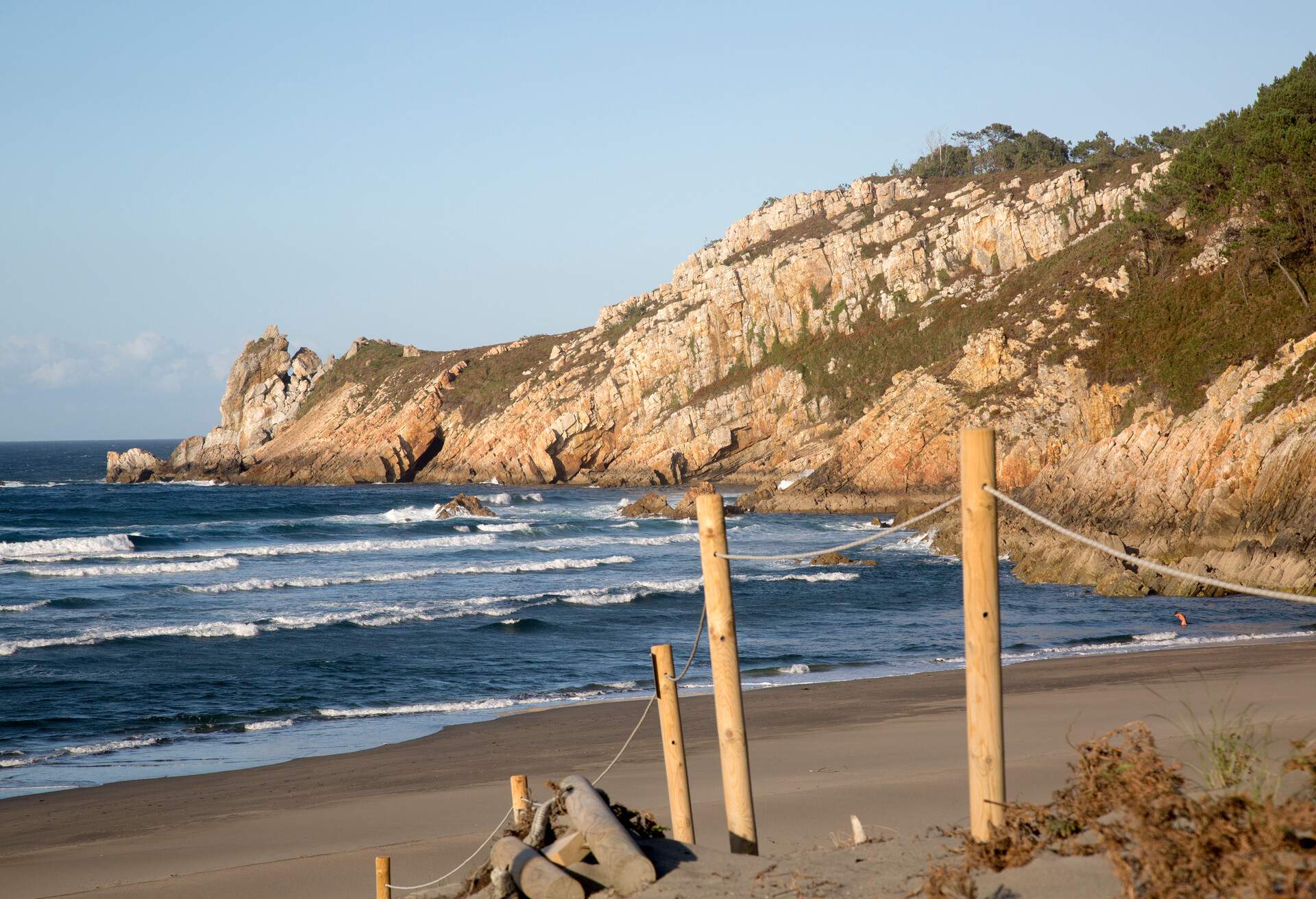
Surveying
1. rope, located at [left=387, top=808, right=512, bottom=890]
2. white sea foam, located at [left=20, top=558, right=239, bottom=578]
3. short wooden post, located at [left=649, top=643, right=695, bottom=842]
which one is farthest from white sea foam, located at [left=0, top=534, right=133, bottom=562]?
short wooden post, located at [left=649, top=643, right=695, bottom=842]

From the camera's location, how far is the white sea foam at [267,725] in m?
14.8

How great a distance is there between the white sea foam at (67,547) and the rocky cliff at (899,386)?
1137 inches

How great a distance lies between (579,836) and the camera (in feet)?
17.5

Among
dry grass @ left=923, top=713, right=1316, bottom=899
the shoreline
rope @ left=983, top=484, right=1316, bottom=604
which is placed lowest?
the shoreline

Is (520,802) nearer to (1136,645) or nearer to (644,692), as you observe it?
(644,692)

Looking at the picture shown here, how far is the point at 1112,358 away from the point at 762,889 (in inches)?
1651

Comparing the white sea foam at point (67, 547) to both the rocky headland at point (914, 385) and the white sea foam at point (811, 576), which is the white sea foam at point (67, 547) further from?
the white sea foam at point (811, 576)

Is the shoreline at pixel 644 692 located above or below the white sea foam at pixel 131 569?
below

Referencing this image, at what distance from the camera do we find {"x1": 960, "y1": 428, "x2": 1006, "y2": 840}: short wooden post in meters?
4.92

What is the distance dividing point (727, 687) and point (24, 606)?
976 inches

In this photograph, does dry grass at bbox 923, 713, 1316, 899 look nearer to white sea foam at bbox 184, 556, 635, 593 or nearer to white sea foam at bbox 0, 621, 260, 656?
white sea foam at bbox 0, 621, 260, 656

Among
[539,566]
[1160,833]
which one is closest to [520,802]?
[1160,833]

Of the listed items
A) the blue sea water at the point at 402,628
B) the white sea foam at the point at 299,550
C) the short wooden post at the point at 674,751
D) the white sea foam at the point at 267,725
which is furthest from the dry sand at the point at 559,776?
the white sea foam at the point at 299,550

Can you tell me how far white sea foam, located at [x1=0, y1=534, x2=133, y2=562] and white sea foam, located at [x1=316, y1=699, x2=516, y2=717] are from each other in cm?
2641
